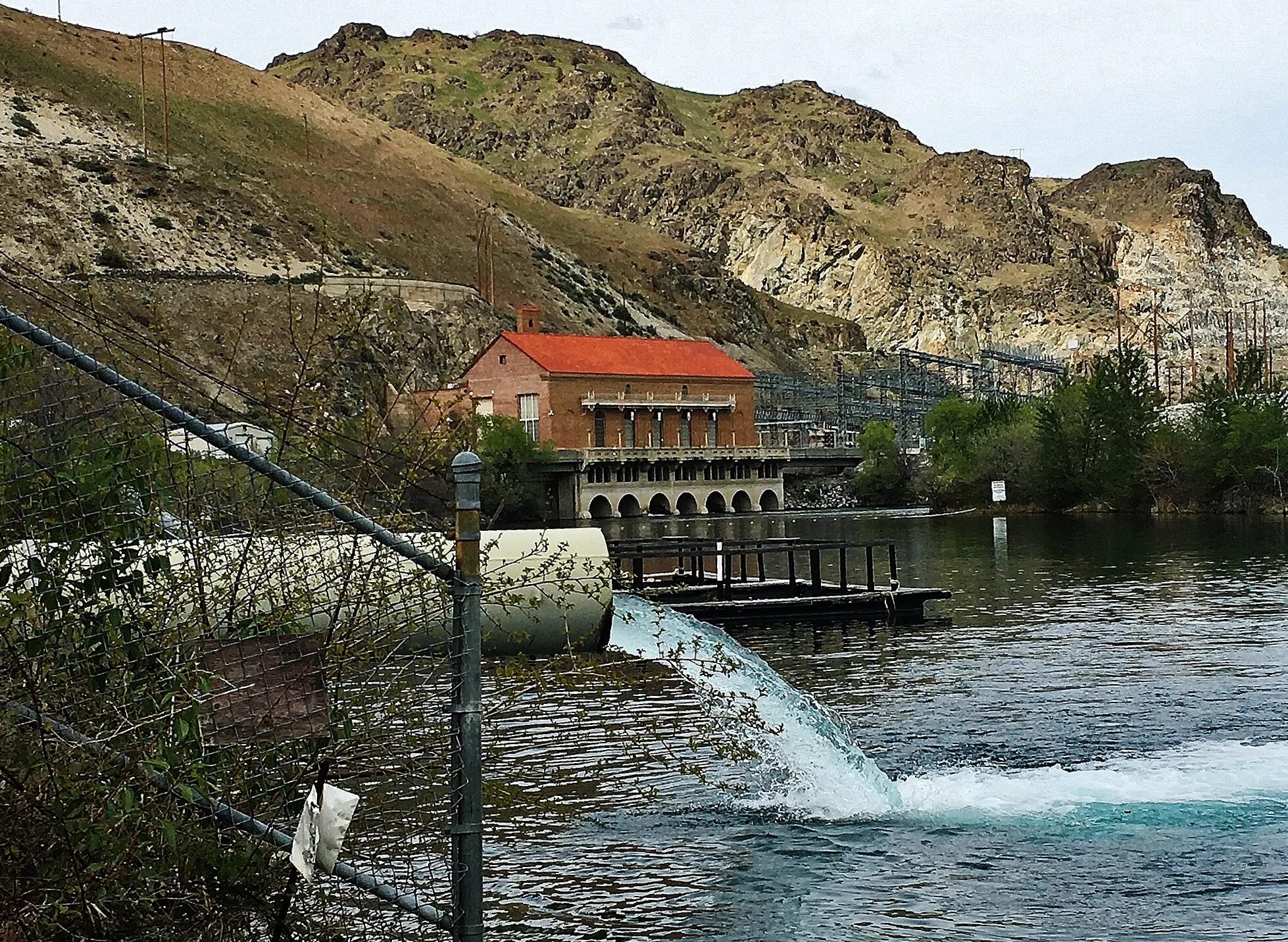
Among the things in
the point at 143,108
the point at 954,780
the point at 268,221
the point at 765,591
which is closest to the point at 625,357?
the point at 268,221

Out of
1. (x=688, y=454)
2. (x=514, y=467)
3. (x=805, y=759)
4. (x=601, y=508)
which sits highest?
(x=688, y=454)

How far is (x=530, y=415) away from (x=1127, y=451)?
40547 millimetres

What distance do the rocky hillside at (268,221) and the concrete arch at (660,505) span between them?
18.8m

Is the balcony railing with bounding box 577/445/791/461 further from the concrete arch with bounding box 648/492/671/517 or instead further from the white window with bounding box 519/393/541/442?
the white window with bounding box 519/393/541/442

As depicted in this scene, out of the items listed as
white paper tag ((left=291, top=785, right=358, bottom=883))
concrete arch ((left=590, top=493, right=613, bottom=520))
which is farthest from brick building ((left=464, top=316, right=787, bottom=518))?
white paper tag ((left=291, top=785, right=358, bottom=883))

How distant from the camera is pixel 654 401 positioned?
362ft

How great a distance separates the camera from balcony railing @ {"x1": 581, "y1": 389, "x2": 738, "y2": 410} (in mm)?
105825

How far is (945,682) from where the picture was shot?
24734 mm

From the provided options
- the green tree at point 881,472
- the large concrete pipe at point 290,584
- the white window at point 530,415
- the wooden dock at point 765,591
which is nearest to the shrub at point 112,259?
the white window at point 530,415

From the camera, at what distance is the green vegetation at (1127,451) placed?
255 feet

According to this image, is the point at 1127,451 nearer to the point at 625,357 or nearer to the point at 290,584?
the point at 625,357

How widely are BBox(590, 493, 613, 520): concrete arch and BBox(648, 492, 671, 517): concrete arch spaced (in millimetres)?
4429

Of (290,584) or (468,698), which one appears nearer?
(468,698)

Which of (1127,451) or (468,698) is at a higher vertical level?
(1127,451)
